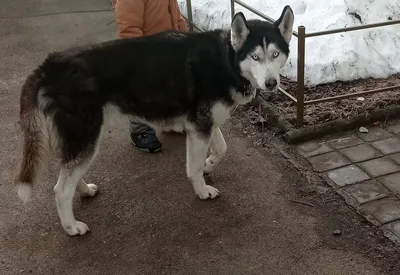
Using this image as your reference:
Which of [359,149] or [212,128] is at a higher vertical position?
[212,128]

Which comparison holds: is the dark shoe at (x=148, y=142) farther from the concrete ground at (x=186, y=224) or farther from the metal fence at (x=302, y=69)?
the metal fence at (x=302, y=69)

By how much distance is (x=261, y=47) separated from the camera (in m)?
3.11

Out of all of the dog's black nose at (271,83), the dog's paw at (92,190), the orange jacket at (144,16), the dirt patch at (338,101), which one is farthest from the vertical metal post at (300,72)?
the dog's paw at (92,190)

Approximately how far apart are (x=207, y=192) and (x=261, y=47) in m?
1.20

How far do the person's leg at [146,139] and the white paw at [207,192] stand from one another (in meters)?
0.82

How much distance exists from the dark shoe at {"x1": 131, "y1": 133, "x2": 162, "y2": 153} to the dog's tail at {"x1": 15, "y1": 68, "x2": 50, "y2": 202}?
1262 mm

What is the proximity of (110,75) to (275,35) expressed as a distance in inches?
43.6

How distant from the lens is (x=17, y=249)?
3.34 metres

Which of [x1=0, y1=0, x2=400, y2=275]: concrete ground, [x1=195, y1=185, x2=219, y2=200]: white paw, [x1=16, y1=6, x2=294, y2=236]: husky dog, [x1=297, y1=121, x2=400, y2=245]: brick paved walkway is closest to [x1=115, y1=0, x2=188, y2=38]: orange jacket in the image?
[x1=16, y1=6, x2=294, y2=236]: husky dog

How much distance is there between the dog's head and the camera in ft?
10.2

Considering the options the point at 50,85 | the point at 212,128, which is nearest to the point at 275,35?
the point at 212,128

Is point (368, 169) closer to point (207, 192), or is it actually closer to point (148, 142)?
point (207, 192)

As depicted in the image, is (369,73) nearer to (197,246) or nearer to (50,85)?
(197,246)

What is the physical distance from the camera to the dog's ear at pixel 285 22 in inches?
127
